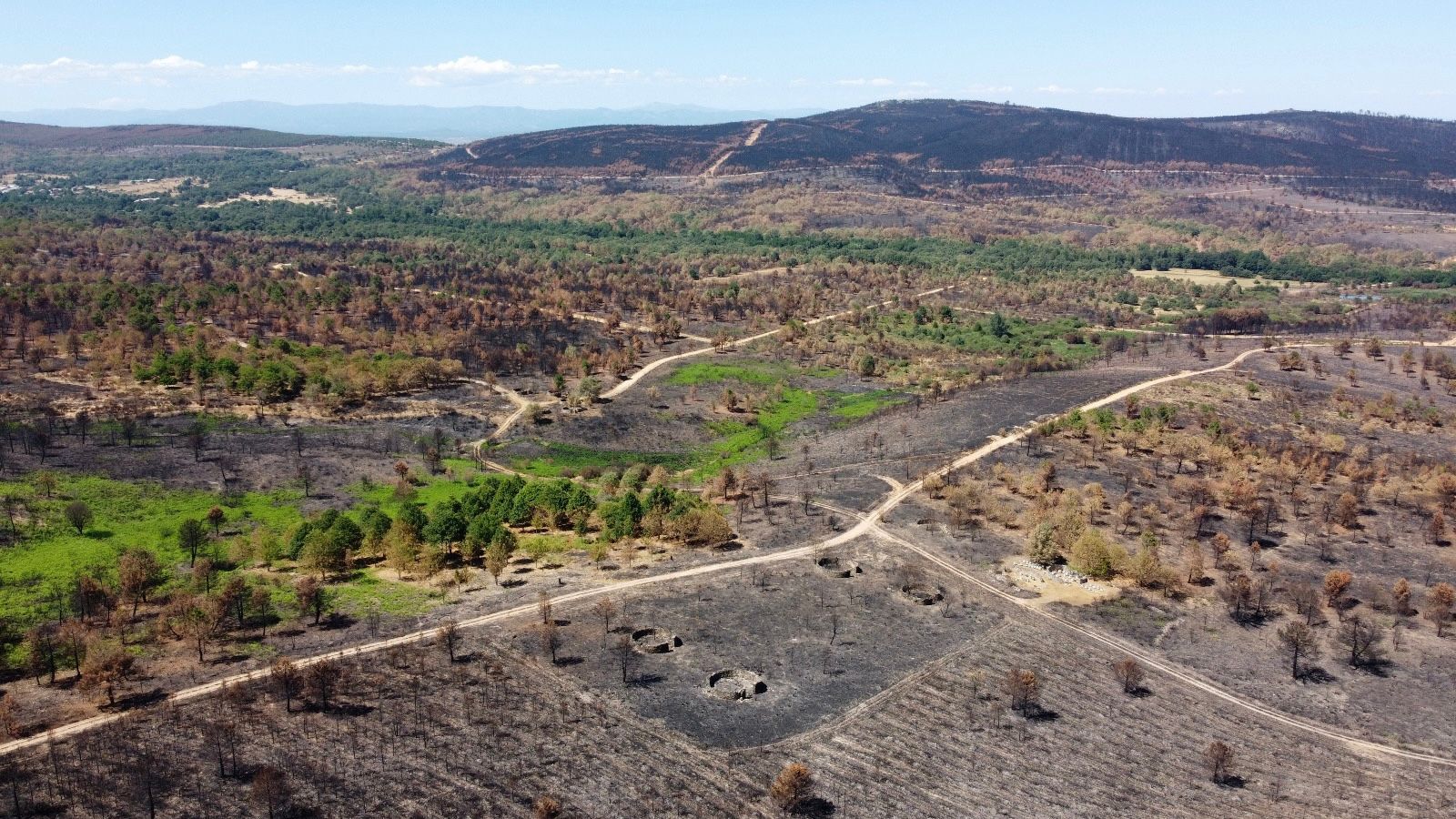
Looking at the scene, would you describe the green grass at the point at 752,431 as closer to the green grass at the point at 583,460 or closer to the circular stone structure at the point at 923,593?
the green grass at the point at 583,460

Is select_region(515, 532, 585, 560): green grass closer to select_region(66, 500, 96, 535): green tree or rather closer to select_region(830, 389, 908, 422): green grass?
select_region(66, 500, 96, 535): green tree

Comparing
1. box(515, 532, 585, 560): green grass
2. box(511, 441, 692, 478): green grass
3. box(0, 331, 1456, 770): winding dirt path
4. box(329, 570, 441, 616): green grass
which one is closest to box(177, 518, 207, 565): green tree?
box(329, 570, 441, 616): green grass

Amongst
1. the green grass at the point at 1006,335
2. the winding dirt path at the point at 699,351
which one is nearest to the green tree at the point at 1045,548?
the winding dirt path at the point at 699,351

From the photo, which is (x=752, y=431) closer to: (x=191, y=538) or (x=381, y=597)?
(x=381, y=597)

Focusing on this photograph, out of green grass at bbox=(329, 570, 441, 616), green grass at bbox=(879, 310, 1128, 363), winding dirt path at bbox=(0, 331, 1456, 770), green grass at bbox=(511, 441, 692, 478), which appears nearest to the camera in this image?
winding dirt path at bbox=(0, 331, 1456, 770)

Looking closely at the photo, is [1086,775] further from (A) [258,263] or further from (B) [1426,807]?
(A) [258,263]

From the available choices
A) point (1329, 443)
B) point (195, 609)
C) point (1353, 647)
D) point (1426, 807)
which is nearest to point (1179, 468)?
point (1329, 443)
